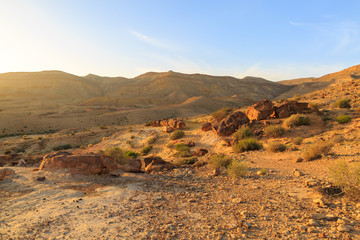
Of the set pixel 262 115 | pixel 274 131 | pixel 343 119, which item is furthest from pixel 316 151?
pixel 262 115

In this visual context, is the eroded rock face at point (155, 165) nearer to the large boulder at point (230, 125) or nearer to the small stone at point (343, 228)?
the small stone at point (343, 228)

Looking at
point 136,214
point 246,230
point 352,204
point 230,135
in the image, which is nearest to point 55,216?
point 136,214

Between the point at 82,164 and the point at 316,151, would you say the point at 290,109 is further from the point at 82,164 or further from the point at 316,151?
the point at 82,164

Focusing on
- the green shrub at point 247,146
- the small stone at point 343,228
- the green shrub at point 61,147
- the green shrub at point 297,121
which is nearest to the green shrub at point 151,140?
the green shrub at point 247,146

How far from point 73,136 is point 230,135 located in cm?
1874

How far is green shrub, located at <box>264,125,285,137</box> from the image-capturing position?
12.8 m

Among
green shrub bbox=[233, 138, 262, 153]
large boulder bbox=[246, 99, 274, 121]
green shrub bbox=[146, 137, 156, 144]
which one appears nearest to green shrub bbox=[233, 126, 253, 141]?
green shrub bbox=[233, 138, 262, 153]

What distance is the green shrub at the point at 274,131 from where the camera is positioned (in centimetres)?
1280

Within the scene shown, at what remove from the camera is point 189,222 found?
4.14m

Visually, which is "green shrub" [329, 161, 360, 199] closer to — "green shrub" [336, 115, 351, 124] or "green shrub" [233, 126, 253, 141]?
"green shrub" [233, 126, 253, 141]

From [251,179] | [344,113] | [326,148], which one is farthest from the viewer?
[344,113]

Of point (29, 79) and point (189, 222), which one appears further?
point (29, 79)

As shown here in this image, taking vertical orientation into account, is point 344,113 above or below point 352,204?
above

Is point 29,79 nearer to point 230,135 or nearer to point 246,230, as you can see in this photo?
point 230,135
